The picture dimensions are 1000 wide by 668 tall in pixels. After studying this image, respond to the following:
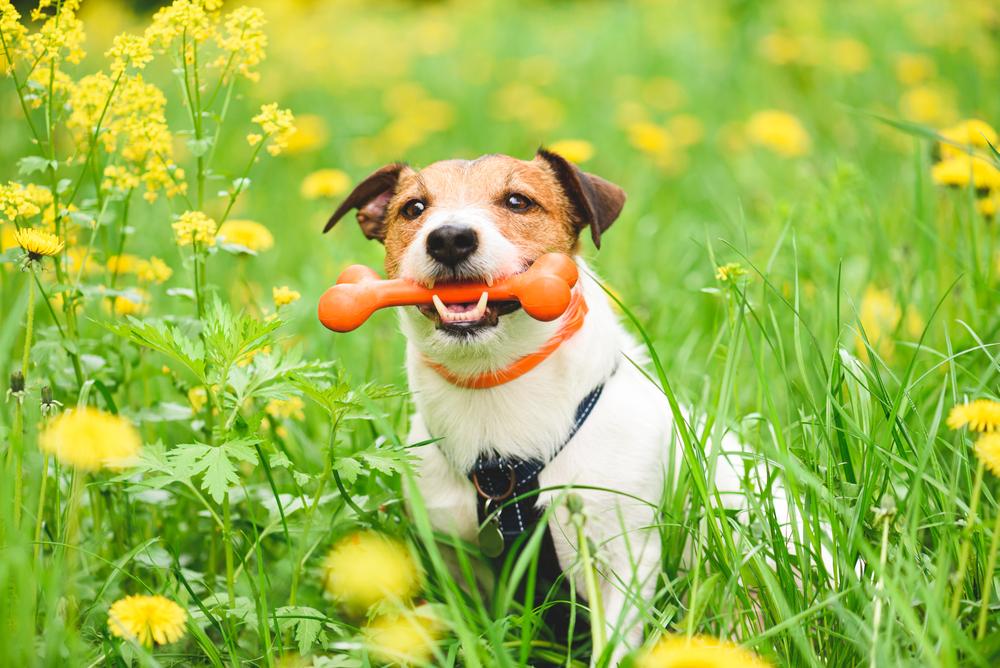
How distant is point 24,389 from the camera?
204 cm

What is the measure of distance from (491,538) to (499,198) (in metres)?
1.04

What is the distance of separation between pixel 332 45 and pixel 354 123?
208 centimetres

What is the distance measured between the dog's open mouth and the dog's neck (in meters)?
0.03

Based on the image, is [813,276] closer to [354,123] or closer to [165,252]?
[165,252]

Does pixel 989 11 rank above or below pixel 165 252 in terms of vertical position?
above

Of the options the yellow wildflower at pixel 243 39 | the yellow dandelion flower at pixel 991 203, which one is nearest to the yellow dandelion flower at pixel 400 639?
the yellow wildflower at pixel 243 39

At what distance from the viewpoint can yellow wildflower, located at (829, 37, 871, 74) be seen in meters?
6.66

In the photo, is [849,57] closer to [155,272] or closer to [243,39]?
[243,39]

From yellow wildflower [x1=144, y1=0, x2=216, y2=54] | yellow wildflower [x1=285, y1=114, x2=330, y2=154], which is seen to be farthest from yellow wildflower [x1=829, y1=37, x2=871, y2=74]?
yellow wildflower [x1=144, y1=0, x2=216, y2=54]

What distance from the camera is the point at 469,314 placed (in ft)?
8.14

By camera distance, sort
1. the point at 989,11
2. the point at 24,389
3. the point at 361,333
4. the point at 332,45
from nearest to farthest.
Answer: the point at 24,389
the point at 361,333
the point at 989,11
the point at 332,45

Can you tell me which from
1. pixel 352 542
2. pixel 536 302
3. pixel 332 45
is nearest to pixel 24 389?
pixel 352 542

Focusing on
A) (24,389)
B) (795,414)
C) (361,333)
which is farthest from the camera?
(361,333)

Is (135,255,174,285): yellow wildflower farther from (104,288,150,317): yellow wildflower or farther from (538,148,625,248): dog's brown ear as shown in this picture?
(538,148,625,248): dog's brown ear
